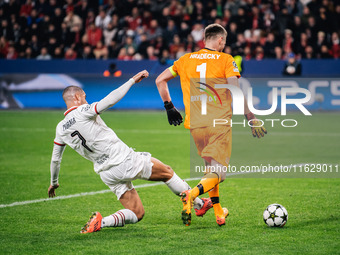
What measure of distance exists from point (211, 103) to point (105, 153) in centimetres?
120

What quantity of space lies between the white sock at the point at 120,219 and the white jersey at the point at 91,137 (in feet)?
1.54

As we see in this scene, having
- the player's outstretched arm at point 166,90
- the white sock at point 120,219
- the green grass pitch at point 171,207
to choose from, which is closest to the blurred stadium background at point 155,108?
the green grass pitch at point 171,207

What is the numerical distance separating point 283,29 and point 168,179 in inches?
611

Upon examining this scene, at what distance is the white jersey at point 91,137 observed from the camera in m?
5.68

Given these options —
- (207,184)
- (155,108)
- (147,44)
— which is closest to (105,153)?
(207,184)

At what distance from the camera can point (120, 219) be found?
571 cm

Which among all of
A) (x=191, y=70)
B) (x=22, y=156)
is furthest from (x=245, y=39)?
(x=191, y=70)

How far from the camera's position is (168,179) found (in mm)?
6180

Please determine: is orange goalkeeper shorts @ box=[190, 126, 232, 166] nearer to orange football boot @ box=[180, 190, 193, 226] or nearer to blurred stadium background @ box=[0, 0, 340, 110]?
orange football boot @ box=[180, 190, 193, 226]

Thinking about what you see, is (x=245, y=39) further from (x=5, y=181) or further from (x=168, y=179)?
(x=168, y=179)

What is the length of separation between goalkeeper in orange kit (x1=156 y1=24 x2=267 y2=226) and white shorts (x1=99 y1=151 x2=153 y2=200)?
1.88 feet

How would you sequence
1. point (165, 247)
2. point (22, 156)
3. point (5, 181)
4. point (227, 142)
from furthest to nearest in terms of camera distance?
point (22, 156)
point (5, 181)
point (227, 142)
point (165, 247)

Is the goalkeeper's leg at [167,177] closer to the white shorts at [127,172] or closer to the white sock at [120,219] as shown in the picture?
the white shorts at [127,172]

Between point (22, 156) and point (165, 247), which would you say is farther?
point (22, 156)
